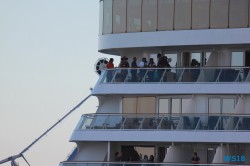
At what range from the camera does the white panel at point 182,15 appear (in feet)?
203

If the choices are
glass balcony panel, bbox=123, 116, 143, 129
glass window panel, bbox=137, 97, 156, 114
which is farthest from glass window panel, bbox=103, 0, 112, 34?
glass balcony panel, bbox=123, 116, 143, 129

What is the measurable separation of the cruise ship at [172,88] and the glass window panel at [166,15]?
0.04m

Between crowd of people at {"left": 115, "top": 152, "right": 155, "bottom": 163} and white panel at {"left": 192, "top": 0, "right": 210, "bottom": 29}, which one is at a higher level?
white panel at {"left": 192, "top": 0, "right": 210, "bottom": 29}

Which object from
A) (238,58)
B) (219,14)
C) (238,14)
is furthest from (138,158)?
(238,14)

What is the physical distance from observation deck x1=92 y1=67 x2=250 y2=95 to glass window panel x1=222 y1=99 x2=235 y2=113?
189 centimetres

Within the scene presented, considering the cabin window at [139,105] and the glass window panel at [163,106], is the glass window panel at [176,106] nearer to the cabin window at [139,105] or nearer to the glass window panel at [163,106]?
the glass window panel at [163,106]

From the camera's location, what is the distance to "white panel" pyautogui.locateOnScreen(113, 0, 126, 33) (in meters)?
63.6

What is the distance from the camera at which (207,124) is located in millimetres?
60125

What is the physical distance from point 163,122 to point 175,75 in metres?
2.04

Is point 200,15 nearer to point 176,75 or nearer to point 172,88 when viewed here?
point 176,75

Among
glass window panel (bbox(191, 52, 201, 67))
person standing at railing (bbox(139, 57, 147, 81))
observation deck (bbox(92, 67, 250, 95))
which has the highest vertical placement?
glass window panel (bbox(191, 52, 201, 67))

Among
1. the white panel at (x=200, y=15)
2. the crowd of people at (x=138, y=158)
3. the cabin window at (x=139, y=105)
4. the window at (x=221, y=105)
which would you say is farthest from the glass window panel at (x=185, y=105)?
the white panel at (x=200, y=15)

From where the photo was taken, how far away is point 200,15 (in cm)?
6166

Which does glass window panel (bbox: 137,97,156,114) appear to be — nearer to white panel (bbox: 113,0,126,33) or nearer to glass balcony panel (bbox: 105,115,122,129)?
glass balcony panel (bbox: 105,115,122,129)
